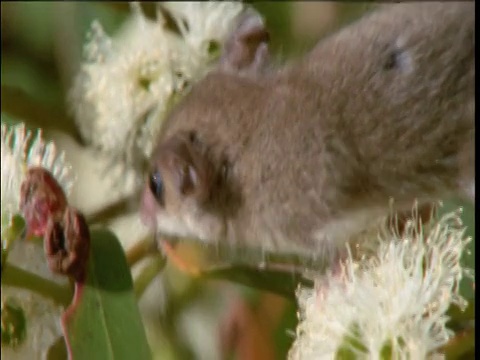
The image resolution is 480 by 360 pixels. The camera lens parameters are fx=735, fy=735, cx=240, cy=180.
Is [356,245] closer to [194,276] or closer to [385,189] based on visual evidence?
[385,189]

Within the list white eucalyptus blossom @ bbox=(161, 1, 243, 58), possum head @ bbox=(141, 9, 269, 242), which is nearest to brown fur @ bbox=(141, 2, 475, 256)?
possum head @ bbox=(141, 9, 269, 242)

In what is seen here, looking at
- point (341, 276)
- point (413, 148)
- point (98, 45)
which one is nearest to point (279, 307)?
point (341, 276)

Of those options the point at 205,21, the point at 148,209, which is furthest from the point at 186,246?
the point at 205,21

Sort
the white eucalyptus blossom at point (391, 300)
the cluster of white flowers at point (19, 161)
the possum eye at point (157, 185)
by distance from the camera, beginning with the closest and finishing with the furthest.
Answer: the white eucalyptus blossom at point (391, 300), the possum eye at point (157, 185), the cluster of white flowers at point (19, 161)

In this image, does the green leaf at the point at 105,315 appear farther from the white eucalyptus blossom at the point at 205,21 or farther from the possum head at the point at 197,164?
the white eucalyptus blossom at the point at 205,21

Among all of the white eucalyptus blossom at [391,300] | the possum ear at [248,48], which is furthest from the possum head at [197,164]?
the white eucalyptus blossom at [391,300]

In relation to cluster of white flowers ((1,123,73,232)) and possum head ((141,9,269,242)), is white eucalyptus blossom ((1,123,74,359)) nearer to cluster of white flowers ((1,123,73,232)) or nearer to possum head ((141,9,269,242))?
cluster of white flowers ((1,123,73,232))

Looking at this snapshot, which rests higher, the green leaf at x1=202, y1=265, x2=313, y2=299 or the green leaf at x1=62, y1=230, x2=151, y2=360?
the green leaf at x1=202, y1=265, x2=313, y2=299

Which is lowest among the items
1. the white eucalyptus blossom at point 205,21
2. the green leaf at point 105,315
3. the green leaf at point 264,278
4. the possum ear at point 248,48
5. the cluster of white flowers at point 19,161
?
the green leaf at point 105,315
